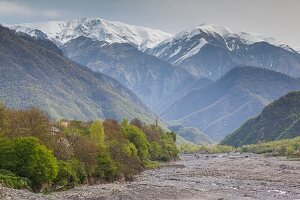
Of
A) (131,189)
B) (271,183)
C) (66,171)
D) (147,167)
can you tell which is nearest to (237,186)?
(271,183)

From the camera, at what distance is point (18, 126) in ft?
332

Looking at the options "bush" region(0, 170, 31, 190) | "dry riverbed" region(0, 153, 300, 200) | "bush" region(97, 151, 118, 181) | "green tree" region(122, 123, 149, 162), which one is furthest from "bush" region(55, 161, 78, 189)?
"green tree" region(122, 123, 149, 162)

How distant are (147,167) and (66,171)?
76.2 metres

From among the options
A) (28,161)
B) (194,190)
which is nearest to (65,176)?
(28,161)

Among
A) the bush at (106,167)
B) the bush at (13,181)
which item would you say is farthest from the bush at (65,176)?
the bush at (106,167)

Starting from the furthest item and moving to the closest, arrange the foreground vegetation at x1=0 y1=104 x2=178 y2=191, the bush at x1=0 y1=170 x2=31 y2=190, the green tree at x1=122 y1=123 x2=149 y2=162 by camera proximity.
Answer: the green tree at x1=122 y1=123 x2=149 y2=162, the foreground vegetation at x1=0 y1=104 x2=178 y2=191, the bush at x1=0 y1=170 x2=31 y2=190

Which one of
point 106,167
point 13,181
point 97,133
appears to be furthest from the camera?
point 97,133

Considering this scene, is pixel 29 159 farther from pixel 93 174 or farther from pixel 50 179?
pixel 93 174

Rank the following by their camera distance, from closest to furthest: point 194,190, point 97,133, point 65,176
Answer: point 65,176, point 194,190, point 97,133

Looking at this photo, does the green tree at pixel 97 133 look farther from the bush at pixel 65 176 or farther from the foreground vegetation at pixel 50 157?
the bush at pixel 65 176

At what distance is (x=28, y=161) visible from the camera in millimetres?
83375

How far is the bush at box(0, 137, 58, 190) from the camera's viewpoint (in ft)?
273

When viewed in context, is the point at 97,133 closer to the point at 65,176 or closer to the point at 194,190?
the point at 194,190

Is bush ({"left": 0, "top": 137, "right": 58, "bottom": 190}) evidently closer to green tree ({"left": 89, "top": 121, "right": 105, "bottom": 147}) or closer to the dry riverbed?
the dry riverbed
